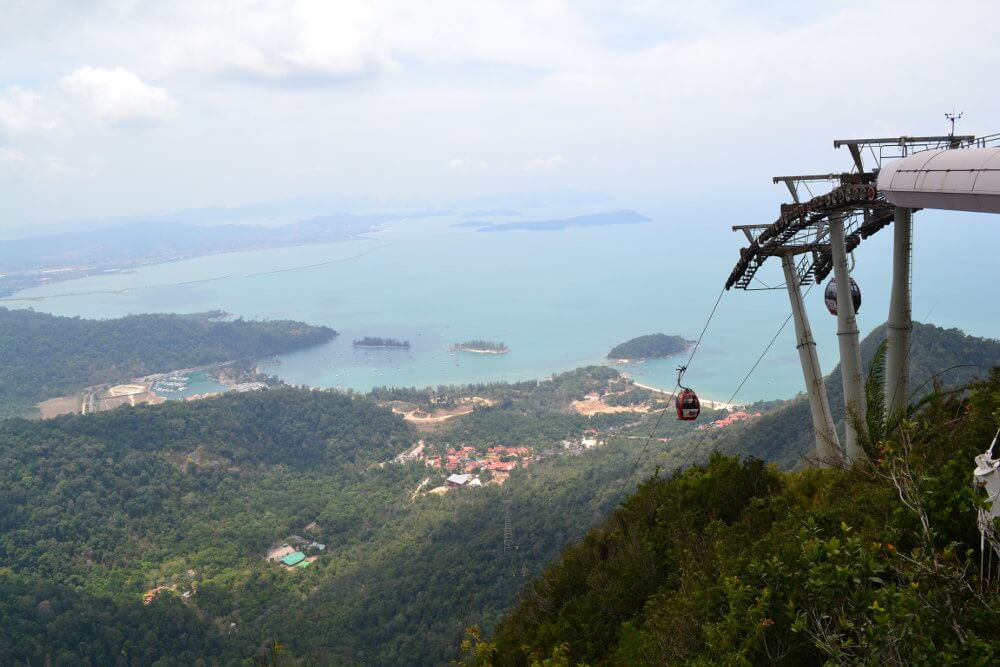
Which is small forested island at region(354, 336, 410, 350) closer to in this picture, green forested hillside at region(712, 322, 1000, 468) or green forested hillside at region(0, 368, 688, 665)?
green forested hillside at region(0, 368, 688, 665)

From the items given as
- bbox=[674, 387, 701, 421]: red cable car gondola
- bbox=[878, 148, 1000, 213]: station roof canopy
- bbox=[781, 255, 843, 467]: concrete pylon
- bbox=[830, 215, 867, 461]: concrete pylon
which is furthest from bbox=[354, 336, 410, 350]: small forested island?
bbox=[878, 148, 1000, 213]: station roof canopy

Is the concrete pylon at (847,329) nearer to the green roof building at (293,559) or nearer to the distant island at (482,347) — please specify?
the green roof building at (293,559)

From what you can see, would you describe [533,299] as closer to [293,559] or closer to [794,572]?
[293,559]

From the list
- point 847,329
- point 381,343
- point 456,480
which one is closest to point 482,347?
point 381,343

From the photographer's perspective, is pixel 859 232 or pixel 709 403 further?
pixel 709 403

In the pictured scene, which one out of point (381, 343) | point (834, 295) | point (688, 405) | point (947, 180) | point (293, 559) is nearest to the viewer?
point (947, 180)

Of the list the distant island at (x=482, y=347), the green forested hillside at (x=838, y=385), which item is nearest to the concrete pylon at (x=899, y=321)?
the green forested hillside at (x=838, y=385)
